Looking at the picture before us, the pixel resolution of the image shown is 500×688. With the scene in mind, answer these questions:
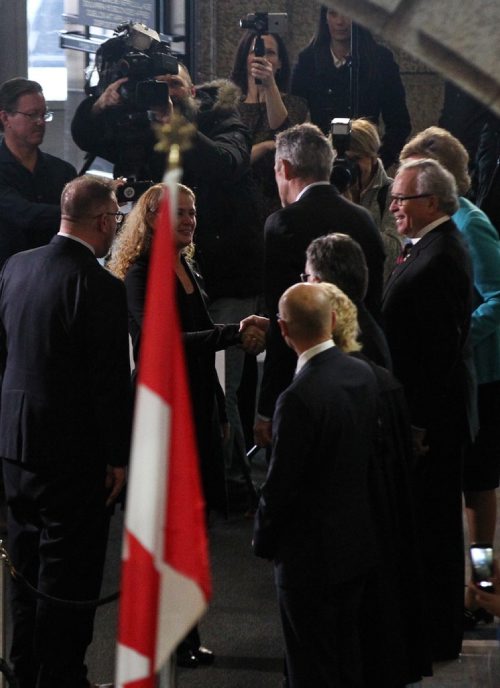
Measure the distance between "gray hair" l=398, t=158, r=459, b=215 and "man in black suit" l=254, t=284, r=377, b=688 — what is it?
93 centimetres

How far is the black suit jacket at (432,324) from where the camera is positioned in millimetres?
3816

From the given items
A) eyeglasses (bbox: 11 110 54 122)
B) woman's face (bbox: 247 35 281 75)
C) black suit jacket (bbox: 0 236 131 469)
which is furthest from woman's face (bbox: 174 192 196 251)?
woman's face (bbox: 247 35 281 75)

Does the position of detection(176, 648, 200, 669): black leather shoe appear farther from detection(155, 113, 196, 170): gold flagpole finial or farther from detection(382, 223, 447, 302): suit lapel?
detection(155, 113, 196, 170): gold flagpole finial

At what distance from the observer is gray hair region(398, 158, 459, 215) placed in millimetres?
3951

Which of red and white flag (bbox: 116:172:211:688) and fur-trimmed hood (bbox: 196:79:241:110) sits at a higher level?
red and white flag (bbox: 116:172:211:688)

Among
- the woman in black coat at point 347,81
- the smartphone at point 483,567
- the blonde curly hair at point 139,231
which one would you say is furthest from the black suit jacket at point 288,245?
the woman in black coat at point 347,81

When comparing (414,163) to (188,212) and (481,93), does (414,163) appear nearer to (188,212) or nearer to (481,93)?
(188,212)

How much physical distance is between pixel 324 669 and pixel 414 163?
5.64 feet

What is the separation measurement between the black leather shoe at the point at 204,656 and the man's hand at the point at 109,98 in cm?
224

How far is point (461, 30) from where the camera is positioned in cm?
244

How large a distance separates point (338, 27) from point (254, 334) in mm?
2491

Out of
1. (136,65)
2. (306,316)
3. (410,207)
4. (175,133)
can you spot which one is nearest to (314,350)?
(306,316)

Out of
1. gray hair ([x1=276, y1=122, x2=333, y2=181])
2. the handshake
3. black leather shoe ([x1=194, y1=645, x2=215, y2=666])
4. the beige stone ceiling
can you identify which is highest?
the beige stone ceiling

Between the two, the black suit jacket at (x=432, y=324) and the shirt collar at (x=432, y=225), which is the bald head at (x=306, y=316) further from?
the shirt collar at (x=432, y=225)
